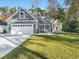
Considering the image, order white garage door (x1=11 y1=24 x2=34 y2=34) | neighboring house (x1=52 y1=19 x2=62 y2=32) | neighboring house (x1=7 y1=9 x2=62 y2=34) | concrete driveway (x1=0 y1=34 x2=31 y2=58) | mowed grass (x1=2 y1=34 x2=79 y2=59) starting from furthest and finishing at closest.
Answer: neighboring house (x1=52 y1=19 x2=62 y2=32) → neighboring house (x1=7 y1=9 x2=62 y2=34) → white garage door (x1=11 y1=24 x2=34 y2=34) → concrete driveway (x1=0 y1=34 x2=31 y2=58) → mowed grass (x1=2 y1=34 x2=79 y2=59)

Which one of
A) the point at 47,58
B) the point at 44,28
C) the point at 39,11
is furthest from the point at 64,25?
the point at 47,58

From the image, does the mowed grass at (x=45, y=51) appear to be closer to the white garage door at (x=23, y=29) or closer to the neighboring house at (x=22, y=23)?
the white garage door at (x=23, y=29)

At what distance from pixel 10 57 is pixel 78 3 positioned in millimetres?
9830

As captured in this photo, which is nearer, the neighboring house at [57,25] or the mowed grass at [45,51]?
the mowed grass at [45,51]

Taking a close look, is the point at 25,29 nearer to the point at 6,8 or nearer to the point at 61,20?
the point at 61,20

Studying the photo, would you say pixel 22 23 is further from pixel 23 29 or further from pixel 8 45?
pixel 8 45

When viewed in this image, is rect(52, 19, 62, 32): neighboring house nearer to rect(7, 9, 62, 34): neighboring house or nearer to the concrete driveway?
rect(7, 9, 62, 34): neighboring house

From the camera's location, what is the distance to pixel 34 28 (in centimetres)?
4622

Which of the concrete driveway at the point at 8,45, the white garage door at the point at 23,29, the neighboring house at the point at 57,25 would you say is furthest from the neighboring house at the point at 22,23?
the concrete driveway at the point at 8,45

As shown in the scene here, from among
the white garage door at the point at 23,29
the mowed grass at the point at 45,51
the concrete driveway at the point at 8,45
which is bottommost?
the mowed grass at the point at 45,51

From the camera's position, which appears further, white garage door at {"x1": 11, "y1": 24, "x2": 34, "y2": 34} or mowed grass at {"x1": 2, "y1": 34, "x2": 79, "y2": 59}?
white garage door at {"x1": 11, "y1": 24, "x2": 34, "y2": 34}

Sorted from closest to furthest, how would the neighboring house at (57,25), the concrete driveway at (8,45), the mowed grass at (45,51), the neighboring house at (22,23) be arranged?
the mowed grass at (45,51), the concrete driveway at (8,45), the neighboring house at (22,23), the neighboring house at (57,25)

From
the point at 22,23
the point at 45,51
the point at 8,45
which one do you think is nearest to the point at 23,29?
the point at 22,23

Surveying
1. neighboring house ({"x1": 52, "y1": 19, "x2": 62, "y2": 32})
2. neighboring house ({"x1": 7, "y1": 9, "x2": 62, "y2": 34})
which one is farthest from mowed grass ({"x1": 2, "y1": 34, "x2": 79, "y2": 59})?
neighboring house ({"x1": 52, "y1": 19, "x2": 62, "y2": 32})
